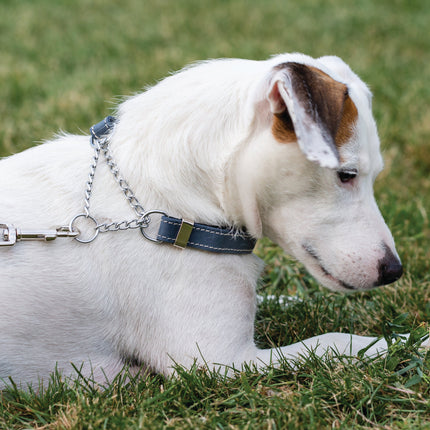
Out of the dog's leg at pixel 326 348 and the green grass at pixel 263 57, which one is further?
the dog's leg at pixel 326 348

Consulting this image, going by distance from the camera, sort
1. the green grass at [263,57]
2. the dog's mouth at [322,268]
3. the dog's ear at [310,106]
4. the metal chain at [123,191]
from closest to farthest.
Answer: the dog's ear at [310,106], the green grass at [263,57], the metal chain at [123,191], the dog's mouth at [322,268]

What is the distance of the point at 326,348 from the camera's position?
96.5 inches

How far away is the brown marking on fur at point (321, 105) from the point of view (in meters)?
2.01

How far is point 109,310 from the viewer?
2281mm

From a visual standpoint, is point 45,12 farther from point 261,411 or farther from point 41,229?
point 261,411

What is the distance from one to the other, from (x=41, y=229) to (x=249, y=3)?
722cm

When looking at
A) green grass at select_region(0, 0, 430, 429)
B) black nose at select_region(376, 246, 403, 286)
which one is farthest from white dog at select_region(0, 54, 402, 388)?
green grass at select_region(0, 0, 430, 429)

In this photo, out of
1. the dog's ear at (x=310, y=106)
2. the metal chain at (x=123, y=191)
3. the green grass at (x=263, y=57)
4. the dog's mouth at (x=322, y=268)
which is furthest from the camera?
the dog's mouth at (x=322, y=268)

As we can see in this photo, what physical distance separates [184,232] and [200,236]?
71 millimetres

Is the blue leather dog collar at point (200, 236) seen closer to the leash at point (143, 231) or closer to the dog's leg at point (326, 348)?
the leash at point (143, 231)

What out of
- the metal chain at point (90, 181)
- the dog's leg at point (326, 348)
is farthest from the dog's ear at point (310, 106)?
the dog's leg at point (326, 348)

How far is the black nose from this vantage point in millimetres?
2275

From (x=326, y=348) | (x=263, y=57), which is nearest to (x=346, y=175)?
(x=326, y=348)

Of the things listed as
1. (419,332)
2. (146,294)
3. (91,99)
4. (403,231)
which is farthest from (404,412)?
(91,99)
